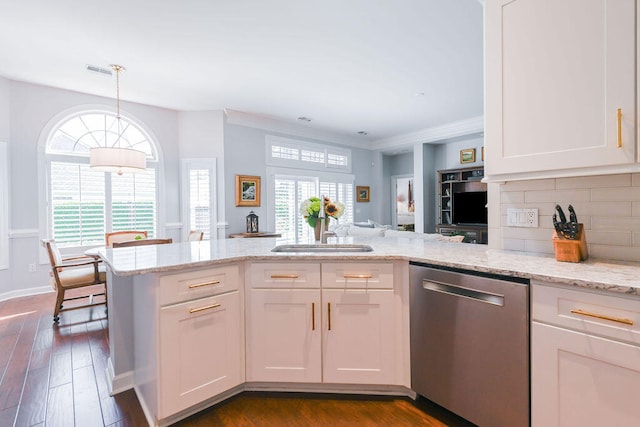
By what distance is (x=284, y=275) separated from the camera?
1868 millimetres

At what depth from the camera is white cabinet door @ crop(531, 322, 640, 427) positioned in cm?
110

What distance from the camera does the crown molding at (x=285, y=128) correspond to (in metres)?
5.46

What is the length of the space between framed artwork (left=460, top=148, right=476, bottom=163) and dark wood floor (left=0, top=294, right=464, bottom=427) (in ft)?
19.4

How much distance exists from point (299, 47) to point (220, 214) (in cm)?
308

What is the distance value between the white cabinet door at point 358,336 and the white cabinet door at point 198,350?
54 cm

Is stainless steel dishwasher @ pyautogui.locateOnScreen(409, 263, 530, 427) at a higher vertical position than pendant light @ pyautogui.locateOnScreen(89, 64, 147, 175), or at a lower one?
lower

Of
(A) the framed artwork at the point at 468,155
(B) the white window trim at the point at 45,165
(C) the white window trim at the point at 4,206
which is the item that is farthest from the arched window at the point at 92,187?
(A) the framed artwork at the point at 468,155

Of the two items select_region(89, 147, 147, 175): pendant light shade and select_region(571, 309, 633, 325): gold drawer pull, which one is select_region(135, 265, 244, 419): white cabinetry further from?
select_region(89, 147, 147, 175): pendant light shade

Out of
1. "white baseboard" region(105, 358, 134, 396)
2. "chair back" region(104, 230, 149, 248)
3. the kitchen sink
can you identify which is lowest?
"white baseboard" region(105, 358, 134, 396)

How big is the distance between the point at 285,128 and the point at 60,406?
516 centimetres

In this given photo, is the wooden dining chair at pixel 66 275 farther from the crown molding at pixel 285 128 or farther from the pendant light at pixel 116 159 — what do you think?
the crown molding at pixel 285 128

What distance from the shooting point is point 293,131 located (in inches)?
245

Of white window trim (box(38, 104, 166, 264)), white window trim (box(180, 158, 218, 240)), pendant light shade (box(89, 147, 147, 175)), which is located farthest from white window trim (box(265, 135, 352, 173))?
pendant light shade (box(89, 147, 147, 175))

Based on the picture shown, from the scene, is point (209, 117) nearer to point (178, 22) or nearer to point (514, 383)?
point (178, 22)
